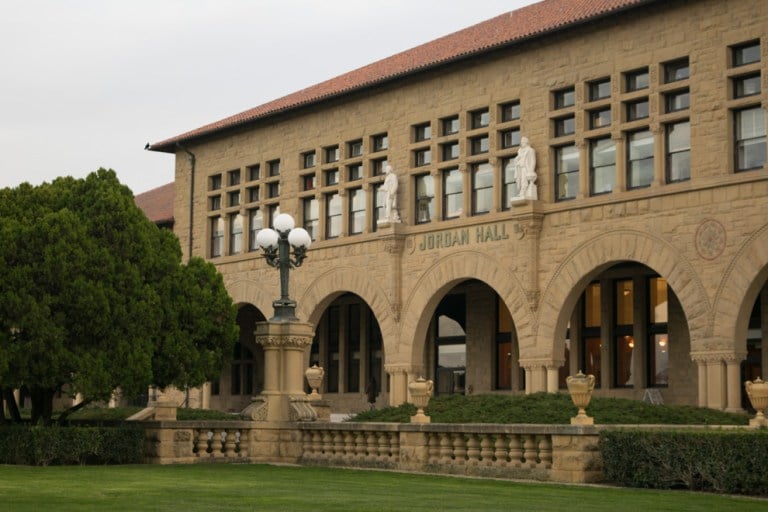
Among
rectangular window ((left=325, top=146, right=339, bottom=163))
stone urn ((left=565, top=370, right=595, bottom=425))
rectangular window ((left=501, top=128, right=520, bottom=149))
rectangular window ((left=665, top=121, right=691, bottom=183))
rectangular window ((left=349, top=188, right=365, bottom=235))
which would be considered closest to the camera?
stone urn ((left=565, top=370, right=595, bottom=425))

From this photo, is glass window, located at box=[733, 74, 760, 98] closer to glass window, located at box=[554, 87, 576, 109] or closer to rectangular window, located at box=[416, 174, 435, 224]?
glass window, located at box=[554, 87, 576, 109]

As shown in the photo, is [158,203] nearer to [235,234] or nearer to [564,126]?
[235,234]

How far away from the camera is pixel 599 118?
34906mm

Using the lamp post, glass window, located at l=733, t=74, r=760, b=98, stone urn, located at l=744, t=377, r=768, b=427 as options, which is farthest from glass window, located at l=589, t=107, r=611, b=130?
stone urn, located at l=744, t=377, r=768, b=427

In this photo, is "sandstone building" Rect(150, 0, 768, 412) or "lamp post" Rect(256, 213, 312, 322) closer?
"lamp post" Rect(256, 213, 312, 322)

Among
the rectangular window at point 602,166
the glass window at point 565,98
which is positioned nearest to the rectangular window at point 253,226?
the glass window at point 565,98

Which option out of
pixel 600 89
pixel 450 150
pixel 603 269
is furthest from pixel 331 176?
pixel 603 269

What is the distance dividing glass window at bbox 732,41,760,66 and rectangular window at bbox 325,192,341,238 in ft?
51.6

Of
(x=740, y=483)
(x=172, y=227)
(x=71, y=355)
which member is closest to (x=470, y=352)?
(x=172, y=227)

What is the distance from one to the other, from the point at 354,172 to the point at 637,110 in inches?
473

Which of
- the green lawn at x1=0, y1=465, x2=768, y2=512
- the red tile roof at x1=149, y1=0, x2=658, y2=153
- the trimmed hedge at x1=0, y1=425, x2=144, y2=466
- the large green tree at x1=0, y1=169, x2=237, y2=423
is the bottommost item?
the green lawn at x1=0, y1=465, x2=768, y2=512

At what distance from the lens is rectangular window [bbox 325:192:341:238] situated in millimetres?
43781

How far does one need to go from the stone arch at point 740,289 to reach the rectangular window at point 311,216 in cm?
1665

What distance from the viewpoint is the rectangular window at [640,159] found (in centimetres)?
3354
